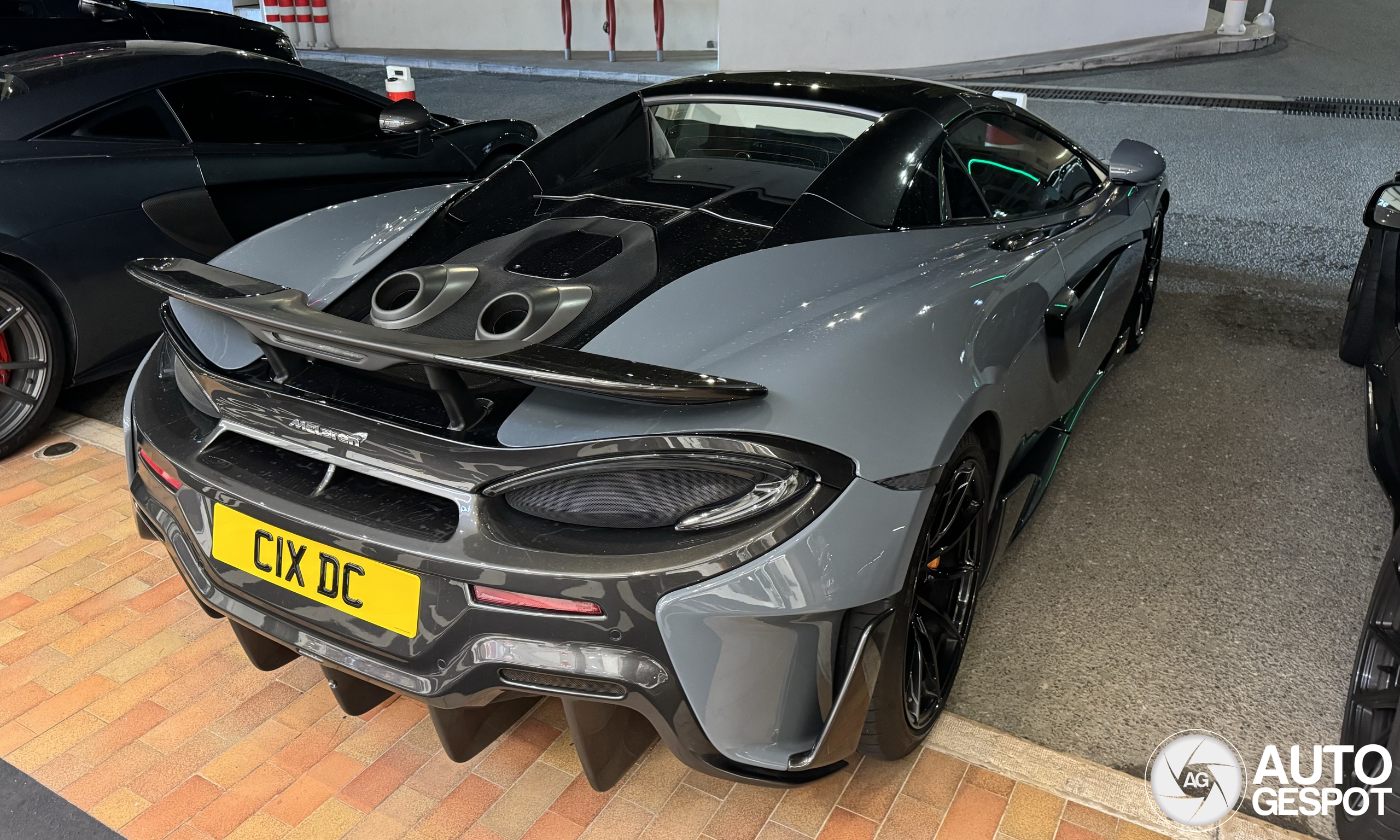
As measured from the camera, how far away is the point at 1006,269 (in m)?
2.20

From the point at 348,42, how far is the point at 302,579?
15349mm

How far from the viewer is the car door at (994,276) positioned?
81.6 inches

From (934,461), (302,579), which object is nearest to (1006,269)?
(934,461)

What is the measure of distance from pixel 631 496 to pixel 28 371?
9.35 ft

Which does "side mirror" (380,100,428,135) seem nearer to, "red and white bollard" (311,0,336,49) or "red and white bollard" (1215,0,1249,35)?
"red and white bollard" (1215,0,1249,35)

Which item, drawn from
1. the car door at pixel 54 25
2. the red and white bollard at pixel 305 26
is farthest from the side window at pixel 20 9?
the red and white bollard at pixel 305 26

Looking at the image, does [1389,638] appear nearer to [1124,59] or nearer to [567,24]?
[1124,59]

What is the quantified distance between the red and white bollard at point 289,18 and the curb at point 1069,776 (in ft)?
51.8

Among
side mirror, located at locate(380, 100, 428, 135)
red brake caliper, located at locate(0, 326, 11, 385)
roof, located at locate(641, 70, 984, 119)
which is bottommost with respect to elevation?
red brake caliper, located at locate(0, 326, 11, 385)

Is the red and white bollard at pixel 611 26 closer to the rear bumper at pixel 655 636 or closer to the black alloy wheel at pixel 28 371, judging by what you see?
the black alloy wheel at pixel 28 371

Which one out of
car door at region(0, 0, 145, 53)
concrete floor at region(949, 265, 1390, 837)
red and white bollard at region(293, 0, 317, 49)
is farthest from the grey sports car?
red and white bollard at region(293, 0, 317, 49)

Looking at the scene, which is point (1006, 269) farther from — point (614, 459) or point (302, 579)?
point (302, 579)

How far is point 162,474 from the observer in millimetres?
1860

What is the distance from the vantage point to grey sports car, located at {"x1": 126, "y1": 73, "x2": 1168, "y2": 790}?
4.96ft
